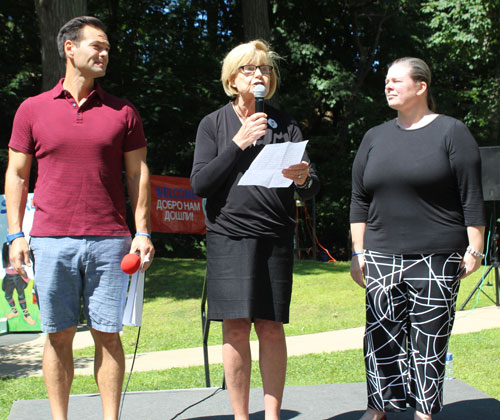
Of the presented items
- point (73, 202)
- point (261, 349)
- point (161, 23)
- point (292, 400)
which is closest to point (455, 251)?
point (261, 349)

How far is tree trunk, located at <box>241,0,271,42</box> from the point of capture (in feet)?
37.8

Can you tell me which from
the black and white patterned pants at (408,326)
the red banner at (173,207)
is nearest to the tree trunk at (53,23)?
the red banner at (173,207)

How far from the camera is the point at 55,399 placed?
2832 millimetres

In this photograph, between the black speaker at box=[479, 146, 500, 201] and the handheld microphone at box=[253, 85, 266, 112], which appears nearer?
the handheld microphone at box=[253, 85, 266, 112]

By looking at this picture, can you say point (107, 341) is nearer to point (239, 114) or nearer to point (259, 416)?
point (259, 416)

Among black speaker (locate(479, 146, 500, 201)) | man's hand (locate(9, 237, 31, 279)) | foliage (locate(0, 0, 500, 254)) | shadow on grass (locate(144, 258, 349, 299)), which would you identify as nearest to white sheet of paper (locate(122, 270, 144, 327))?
man's hand (locate(9, 237, 31, 279))

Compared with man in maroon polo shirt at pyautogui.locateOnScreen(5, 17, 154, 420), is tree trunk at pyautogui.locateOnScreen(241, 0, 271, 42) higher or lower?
higher

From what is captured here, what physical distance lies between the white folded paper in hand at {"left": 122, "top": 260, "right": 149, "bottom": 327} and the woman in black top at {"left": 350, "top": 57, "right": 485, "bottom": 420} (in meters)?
1.10

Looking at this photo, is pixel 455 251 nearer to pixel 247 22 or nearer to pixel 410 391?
pixel 410 391

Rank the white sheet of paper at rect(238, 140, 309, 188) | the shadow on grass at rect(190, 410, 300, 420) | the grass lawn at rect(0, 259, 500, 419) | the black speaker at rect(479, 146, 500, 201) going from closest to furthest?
the white sheet of paper at rect(238, 140, 309, 188) → the shadow on grass at rect(190, 410, 300, 420) → the grass lawn at rect(0, 259, 500, 419) → the black speaker at rect(479, 146, 500, 201)

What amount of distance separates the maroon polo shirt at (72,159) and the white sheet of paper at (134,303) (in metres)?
0.26

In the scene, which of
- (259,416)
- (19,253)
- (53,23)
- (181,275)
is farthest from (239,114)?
(181,275)

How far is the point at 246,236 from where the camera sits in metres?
2.86

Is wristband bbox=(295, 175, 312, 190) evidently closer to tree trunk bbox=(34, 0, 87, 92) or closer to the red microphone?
the red microphone
